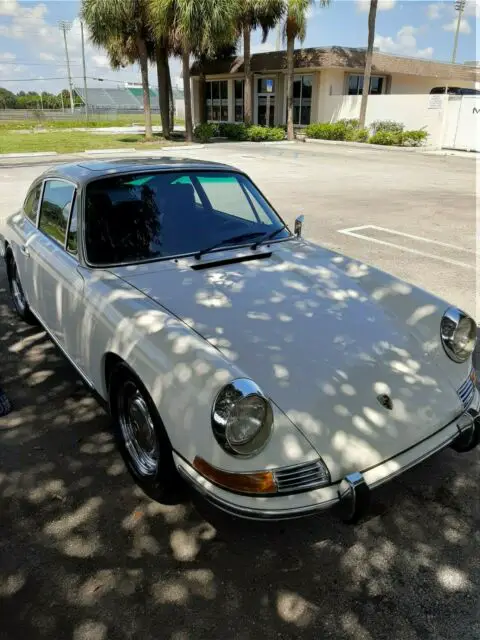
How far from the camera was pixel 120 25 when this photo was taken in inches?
988

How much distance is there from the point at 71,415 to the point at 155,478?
3.69 ft

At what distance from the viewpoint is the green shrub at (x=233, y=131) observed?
29703 millimetres

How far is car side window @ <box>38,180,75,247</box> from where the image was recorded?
11.6 ft

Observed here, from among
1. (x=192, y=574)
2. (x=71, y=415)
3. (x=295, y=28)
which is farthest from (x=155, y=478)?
(x=295, y=28)

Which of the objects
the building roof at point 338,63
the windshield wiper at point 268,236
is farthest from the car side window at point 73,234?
the building roof at point 338,63

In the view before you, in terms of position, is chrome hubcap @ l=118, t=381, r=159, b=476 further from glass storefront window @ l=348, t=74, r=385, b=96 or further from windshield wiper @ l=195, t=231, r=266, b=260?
glass storefront window @ l=348, t=74, r=385, b=96

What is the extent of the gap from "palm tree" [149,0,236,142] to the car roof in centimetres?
2280

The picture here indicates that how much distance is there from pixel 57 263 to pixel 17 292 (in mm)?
1695

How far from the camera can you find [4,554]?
93.4 inches

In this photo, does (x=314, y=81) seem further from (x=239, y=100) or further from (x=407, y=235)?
(x=407, y=235)

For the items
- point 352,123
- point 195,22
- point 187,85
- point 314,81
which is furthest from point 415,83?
point 195,22

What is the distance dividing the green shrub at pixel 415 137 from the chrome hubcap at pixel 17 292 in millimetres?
24615

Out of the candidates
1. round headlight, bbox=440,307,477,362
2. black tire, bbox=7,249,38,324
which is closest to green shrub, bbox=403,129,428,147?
black tire, bbox=7,249,38,324

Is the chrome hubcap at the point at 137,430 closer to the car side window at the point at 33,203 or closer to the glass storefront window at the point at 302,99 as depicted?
the car side window at the point at 33,203
